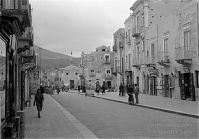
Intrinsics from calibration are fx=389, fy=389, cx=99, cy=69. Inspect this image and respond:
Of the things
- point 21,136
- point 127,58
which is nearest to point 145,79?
point 127,58

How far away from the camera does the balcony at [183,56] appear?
1152 inches

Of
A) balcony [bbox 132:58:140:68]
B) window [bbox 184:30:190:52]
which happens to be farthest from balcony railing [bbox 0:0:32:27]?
balcony [bbox 132:58:140:68]

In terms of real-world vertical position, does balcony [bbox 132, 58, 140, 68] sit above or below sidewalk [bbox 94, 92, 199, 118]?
above

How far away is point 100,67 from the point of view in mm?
94688

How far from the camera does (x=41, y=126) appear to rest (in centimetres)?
1437

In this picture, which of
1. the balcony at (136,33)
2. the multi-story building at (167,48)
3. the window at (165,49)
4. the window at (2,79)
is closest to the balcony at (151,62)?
the multi-story building at (167,48)

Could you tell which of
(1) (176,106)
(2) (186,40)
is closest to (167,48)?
(2) (186,40)

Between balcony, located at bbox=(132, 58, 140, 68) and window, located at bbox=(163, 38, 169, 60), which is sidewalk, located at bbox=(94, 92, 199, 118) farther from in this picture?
balcony, located at bbox=(132, 58, 140, 68)

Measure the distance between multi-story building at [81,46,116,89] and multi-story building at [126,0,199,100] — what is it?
131ft

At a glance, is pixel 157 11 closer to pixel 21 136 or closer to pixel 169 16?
pixel 169 16

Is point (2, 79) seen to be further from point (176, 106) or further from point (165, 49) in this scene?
point (165, 49)

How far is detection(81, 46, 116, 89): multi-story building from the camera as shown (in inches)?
3590

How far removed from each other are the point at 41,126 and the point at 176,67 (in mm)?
20738

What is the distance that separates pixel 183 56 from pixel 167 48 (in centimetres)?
591
